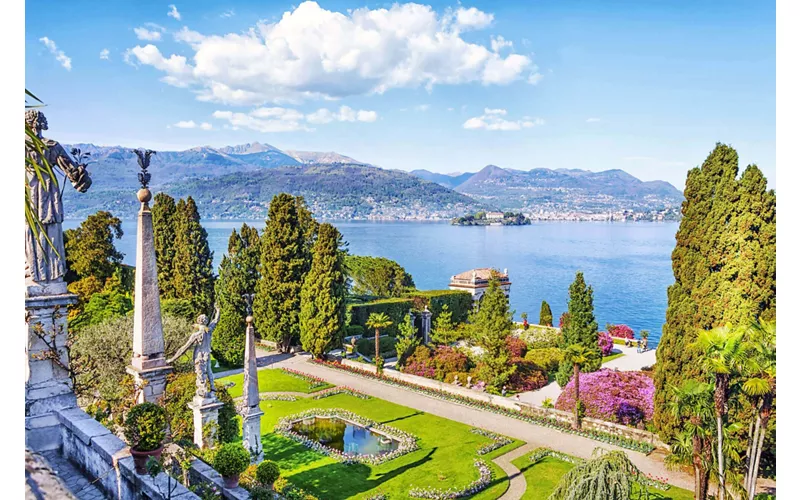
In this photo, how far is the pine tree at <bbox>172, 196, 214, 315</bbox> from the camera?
23078 millimetres

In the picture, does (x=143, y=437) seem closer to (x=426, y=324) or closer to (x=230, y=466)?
(x=230, y=466)

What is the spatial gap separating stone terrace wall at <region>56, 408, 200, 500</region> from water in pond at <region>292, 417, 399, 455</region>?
742 cm

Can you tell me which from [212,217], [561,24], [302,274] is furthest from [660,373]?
[212,217]

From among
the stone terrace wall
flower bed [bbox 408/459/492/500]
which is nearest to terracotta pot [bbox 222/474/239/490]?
the stone terrace wall

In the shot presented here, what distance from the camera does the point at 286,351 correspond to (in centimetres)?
2223

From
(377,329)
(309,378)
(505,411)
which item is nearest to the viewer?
(505,411)

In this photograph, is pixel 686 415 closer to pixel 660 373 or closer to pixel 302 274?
pixel 660 373

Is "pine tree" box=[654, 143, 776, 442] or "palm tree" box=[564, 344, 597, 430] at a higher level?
"pine tree" box=[654, 143, 776, 442]

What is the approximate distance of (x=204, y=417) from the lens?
8742 millimetres

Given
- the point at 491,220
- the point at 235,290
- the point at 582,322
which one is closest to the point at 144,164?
the point at 582,322

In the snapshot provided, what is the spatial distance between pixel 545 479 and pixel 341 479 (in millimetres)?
4051

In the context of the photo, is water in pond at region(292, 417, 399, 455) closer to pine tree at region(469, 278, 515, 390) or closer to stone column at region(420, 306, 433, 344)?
pine tree at region(469, 278, 515, 390)

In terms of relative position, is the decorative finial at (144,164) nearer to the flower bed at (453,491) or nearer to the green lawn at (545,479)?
the flower bed at (453,491)

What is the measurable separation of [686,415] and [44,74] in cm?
1243
